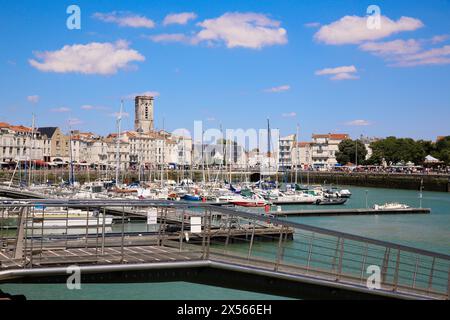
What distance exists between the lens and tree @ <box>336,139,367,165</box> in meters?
141

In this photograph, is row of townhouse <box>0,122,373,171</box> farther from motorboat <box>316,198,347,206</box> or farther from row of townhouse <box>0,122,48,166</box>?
motorboat <box>316,198,347,206</box>

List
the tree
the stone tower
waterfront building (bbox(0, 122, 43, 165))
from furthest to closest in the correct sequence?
the stone tower → the tree → waterfront building (bbox(0, 122, 43, 165))

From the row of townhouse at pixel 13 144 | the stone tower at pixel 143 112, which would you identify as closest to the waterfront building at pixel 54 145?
the row of townhouse at pixel 13 144

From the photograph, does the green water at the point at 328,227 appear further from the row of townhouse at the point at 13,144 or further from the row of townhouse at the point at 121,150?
the row of townhouse at the point at 121,150

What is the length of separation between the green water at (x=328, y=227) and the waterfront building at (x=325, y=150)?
334 ft

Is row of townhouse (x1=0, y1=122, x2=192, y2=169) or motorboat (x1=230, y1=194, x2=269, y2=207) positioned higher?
row of townhouse (x1=0, y1=122, x2=192, y2=169)

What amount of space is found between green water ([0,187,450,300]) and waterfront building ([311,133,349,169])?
102m

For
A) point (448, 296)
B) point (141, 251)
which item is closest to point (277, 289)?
point (141, 251)

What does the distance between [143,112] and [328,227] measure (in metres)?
145

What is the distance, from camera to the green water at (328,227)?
17.9 metres

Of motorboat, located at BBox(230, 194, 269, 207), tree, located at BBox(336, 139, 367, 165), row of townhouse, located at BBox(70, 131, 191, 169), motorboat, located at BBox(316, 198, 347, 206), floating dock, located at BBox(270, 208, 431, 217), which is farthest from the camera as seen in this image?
tree, located at BBox(336, 139, 367, 165)

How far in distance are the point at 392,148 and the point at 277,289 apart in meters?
131

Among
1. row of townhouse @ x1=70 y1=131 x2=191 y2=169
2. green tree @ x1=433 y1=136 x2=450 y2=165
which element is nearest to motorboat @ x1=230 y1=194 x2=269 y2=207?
row of townhouse @ x1=70 y1=131 x2=191 y2=169
